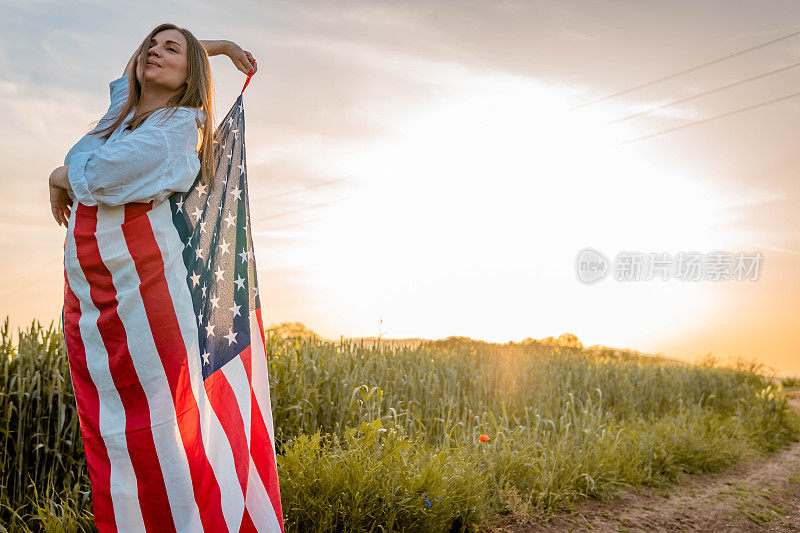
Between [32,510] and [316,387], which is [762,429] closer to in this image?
[316,387]

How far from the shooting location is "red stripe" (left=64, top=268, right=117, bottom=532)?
2.15m

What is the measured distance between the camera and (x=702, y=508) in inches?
185

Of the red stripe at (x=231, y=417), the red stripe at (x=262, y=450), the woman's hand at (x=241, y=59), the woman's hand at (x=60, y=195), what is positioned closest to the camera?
the woman's hand at (x=60, y=195)

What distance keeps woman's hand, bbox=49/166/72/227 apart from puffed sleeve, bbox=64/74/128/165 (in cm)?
14

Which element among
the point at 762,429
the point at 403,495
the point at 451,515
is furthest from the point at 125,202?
the point at 762,429

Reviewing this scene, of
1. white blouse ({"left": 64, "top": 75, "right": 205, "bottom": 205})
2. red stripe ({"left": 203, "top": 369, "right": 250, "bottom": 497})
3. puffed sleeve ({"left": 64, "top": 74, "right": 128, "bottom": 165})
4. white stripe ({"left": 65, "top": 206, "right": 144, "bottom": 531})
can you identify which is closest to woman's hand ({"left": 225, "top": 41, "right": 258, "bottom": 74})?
puffed sleeve ({"left": 64, "top": 74, "right": 128, "bottom": 165})

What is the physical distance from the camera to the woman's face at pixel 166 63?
93.0 inches

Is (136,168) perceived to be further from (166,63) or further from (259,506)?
(259,506)

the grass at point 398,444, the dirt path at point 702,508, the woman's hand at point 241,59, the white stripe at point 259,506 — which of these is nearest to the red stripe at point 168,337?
the white stripe at point 259,506

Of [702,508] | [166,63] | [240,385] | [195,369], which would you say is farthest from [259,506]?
[702,508]

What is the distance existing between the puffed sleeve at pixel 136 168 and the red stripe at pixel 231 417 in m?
0.72

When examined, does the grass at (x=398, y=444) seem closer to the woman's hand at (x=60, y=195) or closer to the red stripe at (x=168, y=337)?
the red stripe at (x=168, y=337)

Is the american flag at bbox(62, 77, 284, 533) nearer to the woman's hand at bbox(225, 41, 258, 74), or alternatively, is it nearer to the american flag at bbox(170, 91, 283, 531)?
the american flag at bbox(170, 91, 283, 531)

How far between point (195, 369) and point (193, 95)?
1040mm
